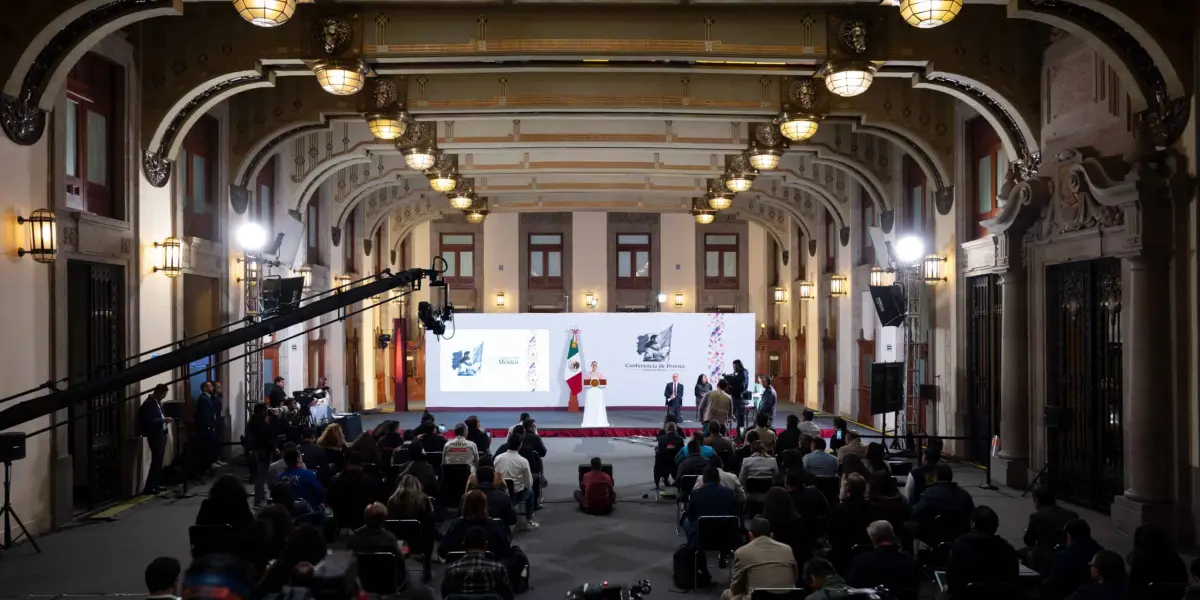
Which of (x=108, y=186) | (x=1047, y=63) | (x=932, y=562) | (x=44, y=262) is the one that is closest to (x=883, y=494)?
(x=932, y=562)

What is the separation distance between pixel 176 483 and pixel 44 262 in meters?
4.51

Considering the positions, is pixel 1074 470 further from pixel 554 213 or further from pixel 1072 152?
pixel 554 213

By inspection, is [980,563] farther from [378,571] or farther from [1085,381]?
[1085,381]

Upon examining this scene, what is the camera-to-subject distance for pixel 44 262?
1021 centimetres

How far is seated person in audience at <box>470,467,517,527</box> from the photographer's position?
29.4 feet

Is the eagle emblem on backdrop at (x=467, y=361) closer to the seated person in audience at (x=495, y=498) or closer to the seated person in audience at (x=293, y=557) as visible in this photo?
the seated person in audience at (x=495, y=498)

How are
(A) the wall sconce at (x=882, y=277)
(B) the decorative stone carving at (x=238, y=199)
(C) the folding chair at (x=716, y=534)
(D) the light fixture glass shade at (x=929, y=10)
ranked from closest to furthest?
1. (D) the light fixture glass shade at (x=929, y=10)
2. (C) the folding chair at (x=716, y=534)
3. (B) the decorative stone carving at (x=238, y=199)
4. (A) the wall sconce at (x=882, y=277)

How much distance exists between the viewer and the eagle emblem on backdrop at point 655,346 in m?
23.7

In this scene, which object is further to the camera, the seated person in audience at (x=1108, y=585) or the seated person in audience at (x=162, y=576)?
the seated person in audience at (x=1108, y=585)

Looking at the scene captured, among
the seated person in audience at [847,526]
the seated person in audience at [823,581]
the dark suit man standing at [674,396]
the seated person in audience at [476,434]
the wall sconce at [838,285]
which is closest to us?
the seated person in audience at [823,581]

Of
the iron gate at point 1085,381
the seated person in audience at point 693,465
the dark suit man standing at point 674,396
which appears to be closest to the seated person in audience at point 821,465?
the seated person in audience at point 693,465

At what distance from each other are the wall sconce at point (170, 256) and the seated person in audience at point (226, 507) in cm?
672

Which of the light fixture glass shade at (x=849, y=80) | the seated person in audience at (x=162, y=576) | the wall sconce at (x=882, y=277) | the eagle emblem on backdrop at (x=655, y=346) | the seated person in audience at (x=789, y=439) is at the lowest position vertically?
the seated person in audience at (x=789, y=439)

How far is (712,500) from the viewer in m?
8.75
